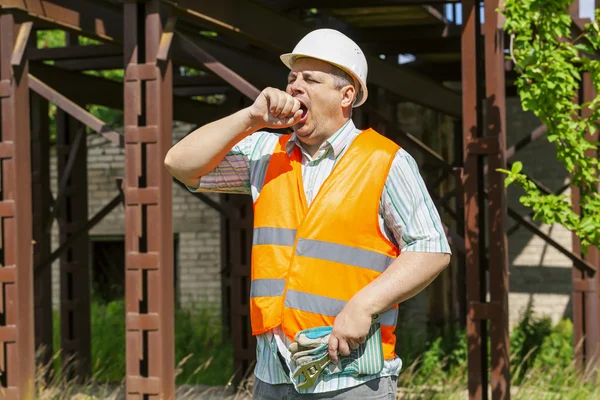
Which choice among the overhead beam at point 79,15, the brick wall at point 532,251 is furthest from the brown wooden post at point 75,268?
the brick wall at point 532,251

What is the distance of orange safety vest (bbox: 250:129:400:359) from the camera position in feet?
9.37

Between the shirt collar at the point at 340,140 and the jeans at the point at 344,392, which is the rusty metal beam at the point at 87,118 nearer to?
the shirt collar at the point at 340,140

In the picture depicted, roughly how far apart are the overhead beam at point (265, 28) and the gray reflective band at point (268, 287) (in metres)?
3.87

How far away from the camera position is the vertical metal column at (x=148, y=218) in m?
6.41

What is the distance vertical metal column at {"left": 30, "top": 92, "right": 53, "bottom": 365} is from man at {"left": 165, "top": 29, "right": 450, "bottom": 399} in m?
6.95

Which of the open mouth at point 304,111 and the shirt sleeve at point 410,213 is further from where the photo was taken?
the open mouth at point 304,111

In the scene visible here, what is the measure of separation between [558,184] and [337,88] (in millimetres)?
10893

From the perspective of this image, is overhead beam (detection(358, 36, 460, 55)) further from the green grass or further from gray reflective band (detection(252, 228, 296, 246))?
gray reflective band (detection(252, 228, 296, 246))

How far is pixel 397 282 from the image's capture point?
2.77 m

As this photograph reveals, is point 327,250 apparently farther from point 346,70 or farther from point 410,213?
point 346,70

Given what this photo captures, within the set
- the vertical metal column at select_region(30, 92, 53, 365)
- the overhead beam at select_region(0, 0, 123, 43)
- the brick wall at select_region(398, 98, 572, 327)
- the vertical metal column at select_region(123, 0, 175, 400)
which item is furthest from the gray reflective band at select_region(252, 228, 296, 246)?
the brick wall at select_region(398, 98, 572, 327)

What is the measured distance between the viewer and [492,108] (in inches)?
272

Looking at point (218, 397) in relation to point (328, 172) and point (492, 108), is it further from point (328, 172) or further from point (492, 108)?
point (328, 172)

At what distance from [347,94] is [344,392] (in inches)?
34.2
